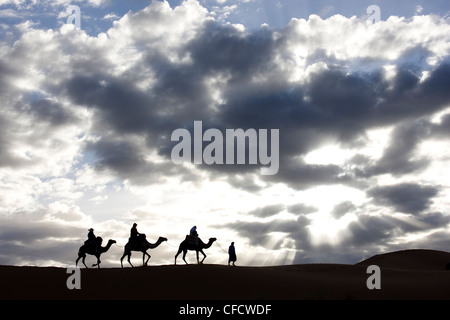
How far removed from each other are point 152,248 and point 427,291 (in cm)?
1555

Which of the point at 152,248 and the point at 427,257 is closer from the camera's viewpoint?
the point at 152,248

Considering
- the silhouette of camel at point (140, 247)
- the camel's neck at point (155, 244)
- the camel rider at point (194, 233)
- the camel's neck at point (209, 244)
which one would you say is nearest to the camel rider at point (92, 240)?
the silhouette of camel at point (140, 247)

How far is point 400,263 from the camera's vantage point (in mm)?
54344

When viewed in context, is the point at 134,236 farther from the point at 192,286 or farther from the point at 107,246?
the point at 192,286

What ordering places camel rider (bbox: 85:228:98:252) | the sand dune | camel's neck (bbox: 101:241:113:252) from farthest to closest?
camel's neck (bbox: 101:241:113:252) < camel rider (bbox: 85:228:98:252) < the sand dune

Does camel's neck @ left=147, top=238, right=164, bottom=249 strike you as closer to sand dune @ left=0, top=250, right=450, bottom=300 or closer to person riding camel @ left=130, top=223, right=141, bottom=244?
person riding camel @ left=130, top=223, right=141, bottom=244

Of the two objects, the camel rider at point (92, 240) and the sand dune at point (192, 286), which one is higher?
the camel rider at point (92, 240)

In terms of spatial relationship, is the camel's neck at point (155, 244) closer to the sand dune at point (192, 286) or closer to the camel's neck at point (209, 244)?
the camel's neck at point (209, 244)

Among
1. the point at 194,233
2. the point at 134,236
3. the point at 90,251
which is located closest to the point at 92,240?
the point at 90,251

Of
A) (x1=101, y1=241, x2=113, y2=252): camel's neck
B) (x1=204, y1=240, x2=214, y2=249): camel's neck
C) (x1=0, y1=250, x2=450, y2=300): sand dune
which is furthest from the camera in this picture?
(x1=101, y1=241, x2=113, y2=252): camel's neck

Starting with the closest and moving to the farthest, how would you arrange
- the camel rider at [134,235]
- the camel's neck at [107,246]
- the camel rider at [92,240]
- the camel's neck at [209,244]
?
the camel rider at [134,235]
the camel rider at [92,240]
the camel's neck at [209,244]
the camel's neck at [107,246]

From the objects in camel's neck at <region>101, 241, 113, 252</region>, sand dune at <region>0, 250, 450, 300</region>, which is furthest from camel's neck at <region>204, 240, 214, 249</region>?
camel's neck at <region>101, 241, 113, 252</region>
